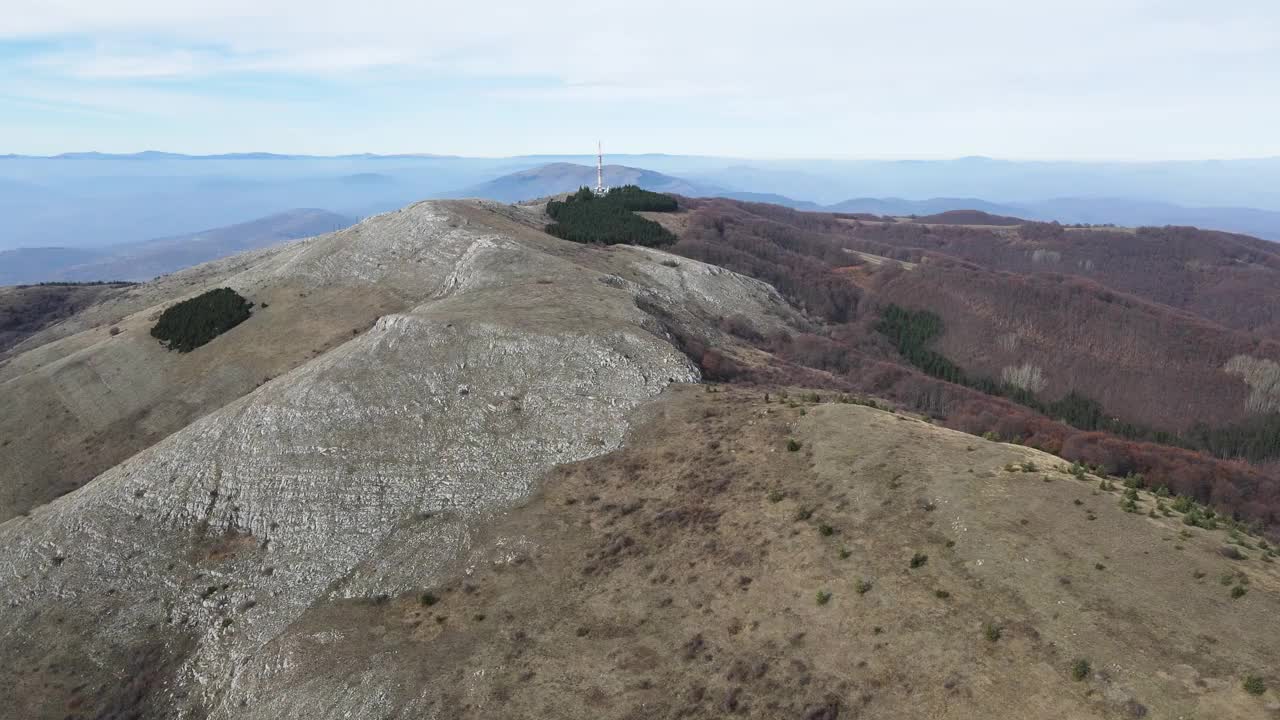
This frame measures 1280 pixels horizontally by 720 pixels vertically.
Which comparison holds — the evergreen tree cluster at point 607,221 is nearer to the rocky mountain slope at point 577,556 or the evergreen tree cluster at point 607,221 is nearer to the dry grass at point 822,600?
the rocky mountain slope at point 577,556

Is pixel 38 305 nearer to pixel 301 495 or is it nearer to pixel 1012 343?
pixel 301 495

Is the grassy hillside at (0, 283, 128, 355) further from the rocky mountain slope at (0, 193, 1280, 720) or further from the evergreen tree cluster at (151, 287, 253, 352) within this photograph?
the rocky mountain slope at (0, 193, 1280, 720)

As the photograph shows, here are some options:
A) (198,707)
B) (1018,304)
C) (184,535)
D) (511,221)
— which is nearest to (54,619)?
(184,535)

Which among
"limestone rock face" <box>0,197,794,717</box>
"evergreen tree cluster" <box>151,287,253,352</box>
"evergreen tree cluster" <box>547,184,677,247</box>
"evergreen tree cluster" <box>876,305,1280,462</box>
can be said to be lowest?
"evergreen tree cluster" <box>876,305,1280,462</box>

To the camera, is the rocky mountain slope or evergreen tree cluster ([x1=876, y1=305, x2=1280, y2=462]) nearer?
the rocky mountain slope

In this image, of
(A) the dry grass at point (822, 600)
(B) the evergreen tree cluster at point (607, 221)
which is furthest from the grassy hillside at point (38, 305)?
(A) the dry grass at point (822, 600)

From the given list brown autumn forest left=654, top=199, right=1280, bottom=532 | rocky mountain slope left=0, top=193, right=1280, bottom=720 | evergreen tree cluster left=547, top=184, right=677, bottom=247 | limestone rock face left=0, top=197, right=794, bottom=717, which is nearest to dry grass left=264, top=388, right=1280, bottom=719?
rocky mountain slope left=0, top=193, right=1280, bottom=720

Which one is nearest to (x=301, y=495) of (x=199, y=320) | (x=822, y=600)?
(x=822, y=600)
